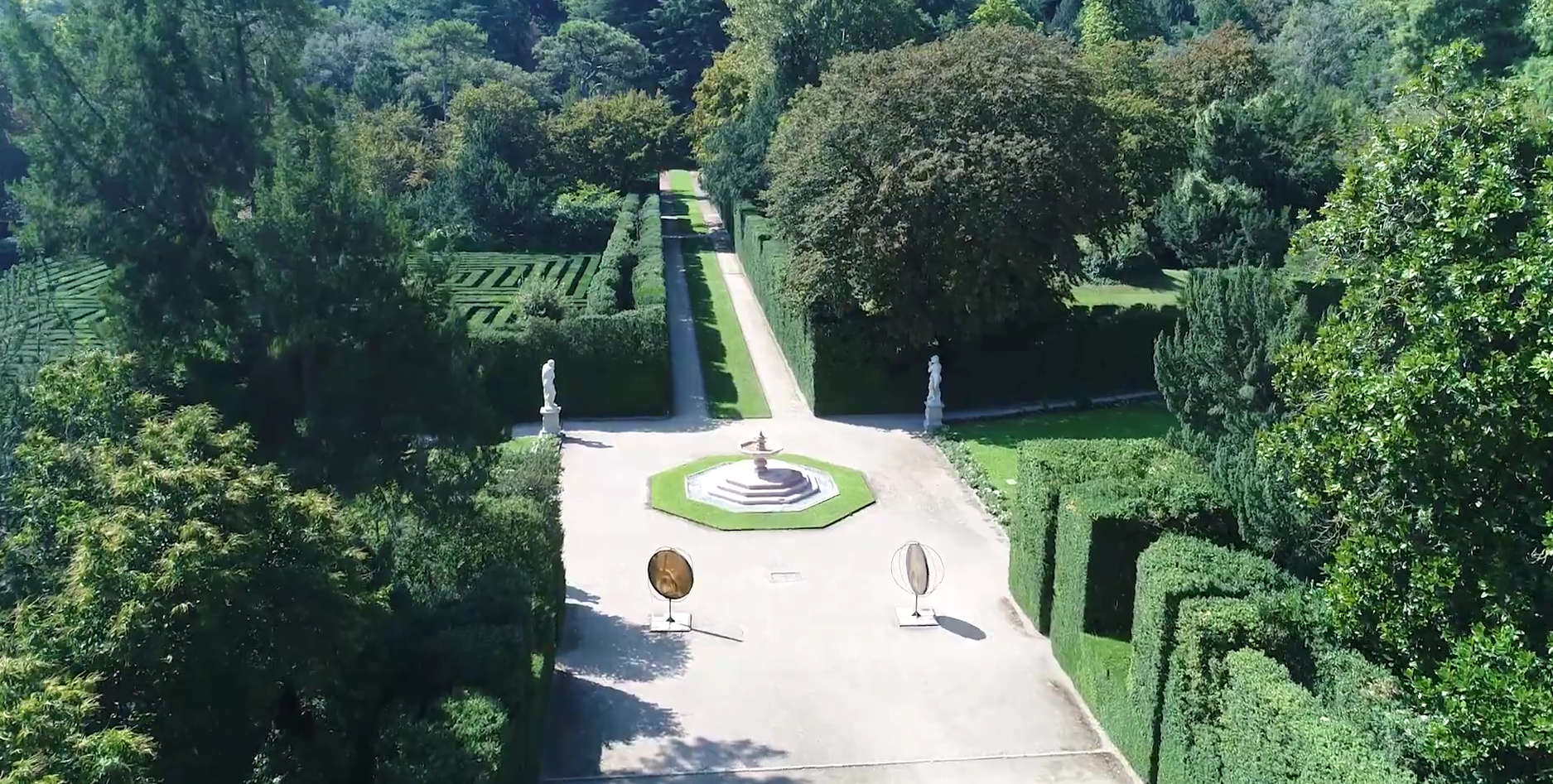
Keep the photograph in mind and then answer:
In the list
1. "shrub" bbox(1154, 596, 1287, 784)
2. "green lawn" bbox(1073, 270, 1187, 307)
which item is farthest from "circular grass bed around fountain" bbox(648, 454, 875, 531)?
"green lawn" bbox(1073, 270, 1187, 307)

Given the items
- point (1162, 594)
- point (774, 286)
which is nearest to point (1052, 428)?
point (774, 286)

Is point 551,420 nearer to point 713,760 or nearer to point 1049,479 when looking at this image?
point 1049,479

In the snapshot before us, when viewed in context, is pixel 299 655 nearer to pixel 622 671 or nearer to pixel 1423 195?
pixel 622 671

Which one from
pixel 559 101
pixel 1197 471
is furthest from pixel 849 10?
pixel 1197 471

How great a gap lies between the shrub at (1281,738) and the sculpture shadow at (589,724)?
6.77 meters

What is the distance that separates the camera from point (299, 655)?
9.66 metres

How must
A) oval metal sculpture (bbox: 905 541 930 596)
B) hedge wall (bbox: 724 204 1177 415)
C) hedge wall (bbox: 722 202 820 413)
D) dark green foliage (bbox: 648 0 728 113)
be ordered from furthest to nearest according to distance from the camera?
1. dark green foliage (bbox: 648 0 728 113)
2. hedge wall (bbox: 722 202 820 413)
3. hedge wall (bbox: 724 204 1177 415)
4. oval metal sculpture (bbox: 905 541 930 596)

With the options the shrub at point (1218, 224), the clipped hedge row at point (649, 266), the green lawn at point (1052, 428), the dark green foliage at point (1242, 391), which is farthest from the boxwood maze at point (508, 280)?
the shrub at point (1218, 224)

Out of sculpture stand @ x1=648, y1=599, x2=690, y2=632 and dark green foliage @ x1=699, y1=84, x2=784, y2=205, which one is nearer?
sculpture stand @ x1=648, y1=599, x2=690, y2=632

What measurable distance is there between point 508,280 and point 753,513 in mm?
22742

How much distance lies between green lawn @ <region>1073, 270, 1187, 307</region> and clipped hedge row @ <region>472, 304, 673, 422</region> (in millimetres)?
18298

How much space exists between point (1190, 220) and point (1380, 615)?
35.9 m

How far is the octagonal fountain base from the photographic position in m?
22.6

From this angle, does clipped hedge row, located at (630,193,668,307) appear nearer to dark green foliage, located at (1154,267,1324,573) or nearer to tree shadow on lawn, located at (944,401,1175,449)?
tree shadow on lawn, located at (944,401,1175,449)
